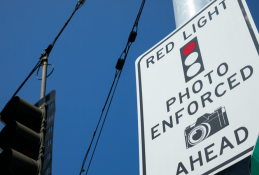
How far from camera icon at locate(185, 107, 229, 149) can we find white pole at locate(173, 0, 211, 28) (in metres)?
0.81

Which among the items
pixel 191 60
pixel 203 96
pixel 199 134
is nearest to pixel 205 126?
pixel 199 134

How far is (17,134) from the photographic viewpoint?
7.91ft

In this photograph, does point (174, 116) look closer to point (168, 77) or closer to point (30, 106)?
point (168, 77)

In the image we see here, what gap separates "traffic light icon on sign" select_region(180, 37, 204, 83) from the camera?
51.4 inches

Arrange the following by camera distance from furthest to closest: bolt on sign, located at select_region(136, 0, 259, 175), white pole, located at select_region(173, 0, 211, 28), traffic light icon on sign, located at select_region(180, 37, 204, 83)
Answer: white pole, located at select_region(173, 0, 211, 28) → traffic light icon on sign, located at select_region(180, 37, 204, 83) → bolt on sign, located at select_region(136, 0, 259, 175)

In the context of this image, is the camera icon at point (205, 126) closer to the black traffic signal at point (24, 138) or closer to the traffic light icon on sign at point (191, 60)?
the traffic light icon on sign at point (191, 60)

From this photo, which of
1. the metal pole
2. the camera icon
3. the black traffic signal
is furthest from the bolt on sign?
the metal pole

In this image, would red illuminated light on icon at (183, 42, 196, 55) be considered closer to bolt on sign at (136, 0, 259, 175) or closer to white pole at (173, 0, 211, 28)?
bolt on sign at (136, 0, 259, 175)

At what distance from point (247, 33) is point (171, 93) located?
1.47ft

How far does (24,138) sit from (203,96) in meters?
1.88

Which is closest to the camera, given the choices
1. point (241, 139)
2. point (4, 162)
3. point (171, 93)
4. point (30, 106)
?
point (241, 139)

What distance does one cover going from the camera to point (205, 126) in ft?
3.49

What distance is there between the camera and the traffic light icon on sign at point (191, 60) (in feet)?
4.28

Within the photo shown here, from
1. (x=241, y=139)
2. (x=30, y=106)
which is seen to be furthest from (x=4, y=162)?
(x=241, y=139)
